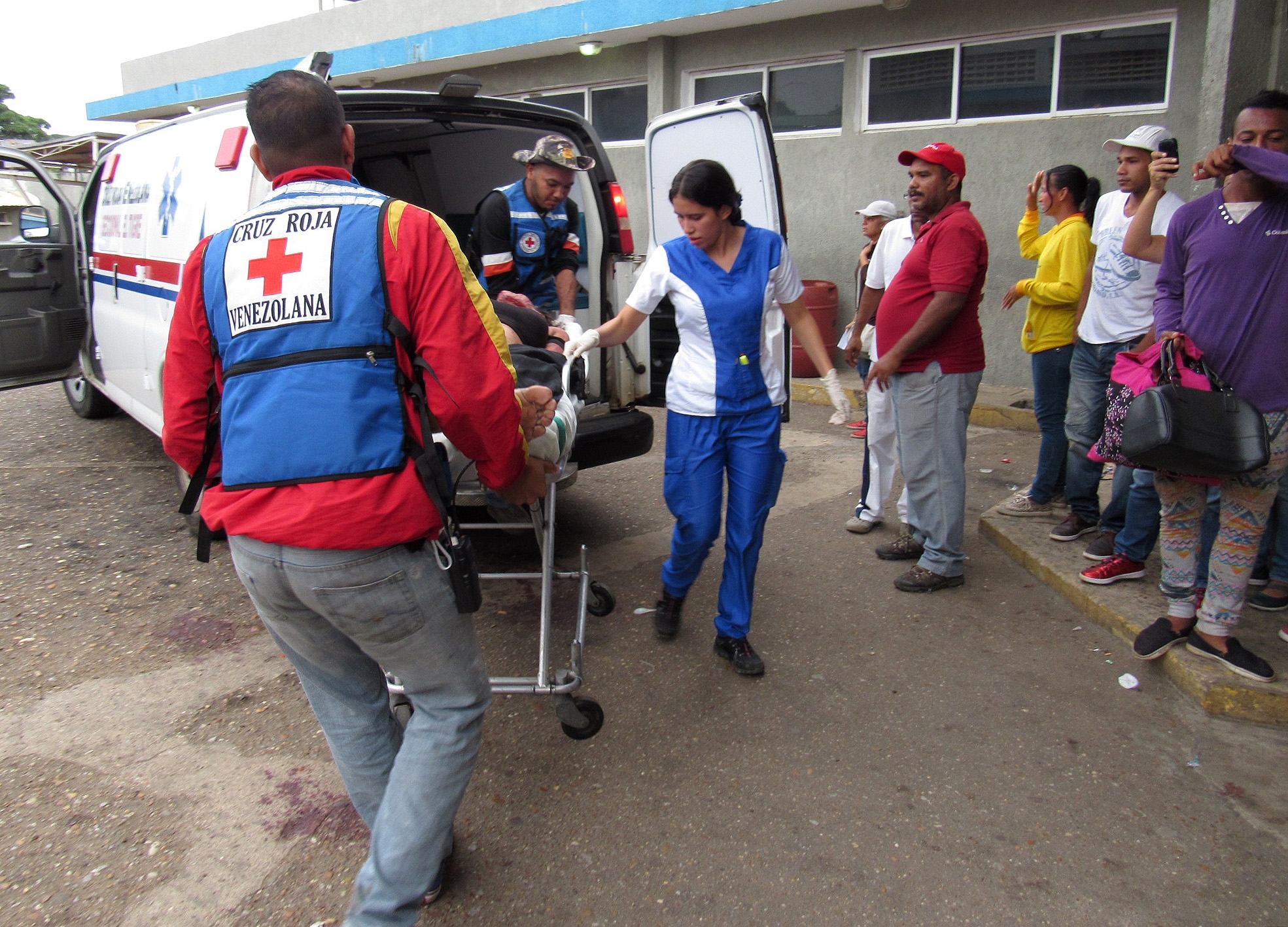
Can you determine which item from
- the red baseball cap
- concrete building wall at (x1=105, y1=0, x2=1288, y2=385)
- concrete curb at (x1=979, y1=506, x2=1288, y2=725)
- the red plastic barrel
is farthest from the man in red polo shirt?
the red plastic barrel

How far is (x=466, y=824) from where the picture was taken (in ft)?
8.30

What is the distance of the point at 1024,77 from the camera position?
24.7ft

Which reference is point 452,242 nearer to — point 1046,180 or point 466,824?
point 466,824

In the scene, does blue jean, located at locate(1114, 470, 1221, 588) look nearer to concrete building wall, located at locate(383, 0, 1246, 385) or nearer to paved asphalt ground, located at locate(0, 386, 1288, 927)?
paved asphalt ground, located at locate(0, 386, 1288, 927)

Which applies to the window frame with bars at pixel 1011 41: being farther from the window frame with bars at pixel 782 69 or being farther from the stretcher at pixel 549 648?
the stretcher at pixel 549 648

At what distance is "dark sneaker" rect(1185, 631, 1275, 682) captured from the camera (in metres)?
2.94

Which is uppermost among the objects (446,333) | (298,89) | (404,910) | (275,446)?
(298,89)

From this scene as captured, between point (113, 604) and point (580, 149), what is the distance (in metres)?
3.12

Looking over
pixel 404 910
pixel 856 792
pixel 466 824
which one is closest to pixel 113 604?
pixel 466 824

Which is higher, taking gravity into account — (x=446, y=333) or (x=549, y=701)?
(x=446, y=333)

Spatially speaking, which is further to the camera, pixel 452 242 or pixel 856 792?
pixel 856 792

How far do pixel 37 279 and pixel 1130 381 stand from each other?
20.7ft

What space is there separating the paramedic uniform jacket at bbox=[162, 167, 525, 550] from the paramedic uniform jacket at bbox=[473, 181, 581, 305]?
2.36 m

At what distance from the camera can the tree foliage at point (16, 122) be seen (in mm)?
24938
